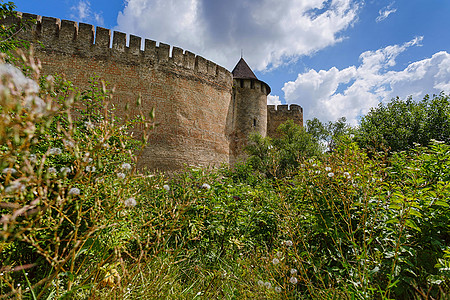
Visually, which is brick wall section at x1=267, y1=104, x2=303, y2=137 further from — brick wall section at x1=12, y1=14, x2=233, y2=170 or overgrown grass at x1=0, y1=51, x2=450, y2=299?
overgrown grass at x1=0, y1=51, x2=450, y2=299

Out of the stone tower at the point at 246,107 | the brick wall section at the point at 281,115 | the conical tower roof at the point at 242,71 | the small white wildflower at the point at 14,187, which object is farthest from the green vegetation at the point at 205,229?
the brick wall section at the point at 281,115

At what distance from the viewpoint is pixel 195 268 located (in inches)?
108

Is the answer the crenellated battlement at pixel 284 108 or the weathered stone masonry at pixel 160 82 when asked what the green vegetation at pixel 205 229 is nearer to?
the weathered stone masonry at pixel 160 82

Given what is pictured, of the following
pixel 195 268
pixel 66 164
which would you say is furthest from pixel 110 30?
pixel 195 268

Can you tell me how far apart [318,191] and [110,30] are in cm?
1118

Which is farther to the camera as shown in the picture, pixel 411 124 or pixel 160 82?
pixel 411 124

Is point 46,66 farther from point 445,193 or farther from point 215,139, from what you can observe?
point 445,193

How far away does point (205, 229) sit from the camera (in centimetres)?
290

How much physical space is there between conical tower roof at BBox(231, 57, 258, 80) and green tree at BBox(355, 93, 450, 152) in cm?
755

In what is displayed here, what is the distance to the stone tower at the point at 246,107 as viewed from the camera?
15711mm

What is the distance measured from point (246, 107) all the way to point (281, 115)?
12.9ft

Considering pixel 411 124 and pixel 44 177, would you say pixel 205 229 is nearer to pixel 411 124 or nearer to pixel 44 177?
pixel 44 177

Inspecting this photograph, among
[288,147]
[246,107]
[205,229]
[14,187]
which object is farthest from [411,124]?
[14,187]

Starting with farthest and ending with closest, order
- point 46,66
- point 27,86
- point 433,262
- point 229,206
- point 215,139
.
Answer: point 215,139, point 46,66, point 229,206, point 433,262, point 27,86
